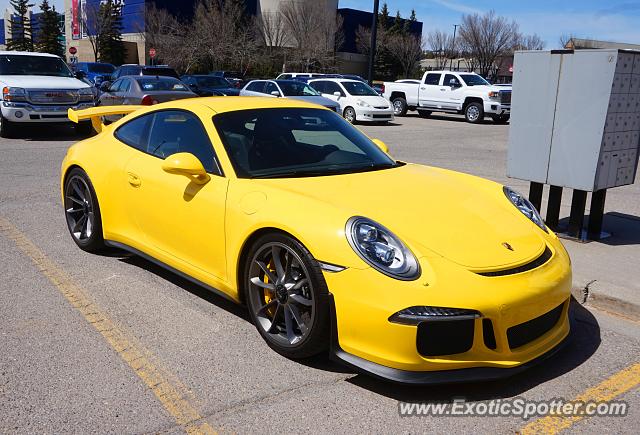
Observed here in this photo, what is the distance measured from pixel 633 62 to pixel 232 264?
176 inches

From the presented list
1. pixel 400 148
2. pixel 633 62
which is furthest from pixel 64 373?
pixel 400 148

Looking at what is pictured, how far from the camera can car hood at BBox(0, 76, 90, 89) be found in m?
12.7

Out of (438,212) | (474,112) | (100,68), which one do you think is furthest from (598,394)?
(100,68)

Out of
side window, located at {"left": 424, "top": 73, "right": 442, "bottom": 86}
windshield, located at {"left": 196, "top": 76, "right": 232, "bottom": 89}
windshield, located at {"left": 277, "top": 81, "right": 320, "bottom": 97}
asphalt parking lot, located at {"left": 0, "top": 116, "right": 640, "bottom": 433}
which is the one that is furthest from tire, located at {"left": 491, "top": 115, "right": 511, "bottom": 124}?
asphalt parking lot, located at {"left": 0, "top": 116, "right": 640, "bottom": 433}

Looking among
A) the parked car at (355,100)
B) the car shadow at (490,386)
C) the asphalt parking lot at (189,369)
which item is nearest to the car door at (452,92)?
the parked car at (355,100)

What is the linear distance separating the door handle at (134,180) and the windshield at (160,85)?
32.3ft

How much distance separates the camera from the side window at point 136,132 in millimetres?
4844

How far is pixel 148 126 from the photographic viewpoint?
4875 millimetres

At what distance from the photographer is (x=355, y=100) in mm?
20375

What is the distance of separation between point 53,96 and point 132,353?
10889 millimetres

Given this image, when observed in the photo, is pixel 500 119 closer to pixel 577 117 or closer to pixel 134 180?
pixel 577 117

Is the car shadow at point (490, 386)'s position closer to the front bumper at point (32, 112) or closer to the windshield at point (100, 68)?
the front bumper at point (32, 112)

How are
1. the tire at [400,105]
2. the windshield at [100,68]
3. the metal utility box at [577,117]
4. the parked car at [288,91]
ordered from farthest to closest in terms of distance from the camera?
the windshield at [100,68], the tire at [400,105], the parked car at [288,91], the metal utility box at [577,117]

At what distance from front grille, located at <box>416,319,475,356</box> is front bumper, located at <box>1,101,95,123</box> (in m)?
12.0
